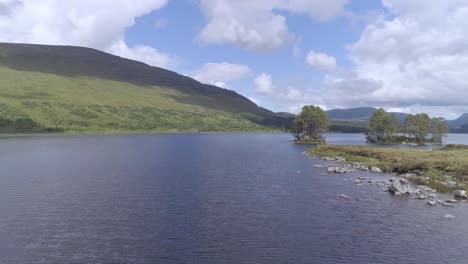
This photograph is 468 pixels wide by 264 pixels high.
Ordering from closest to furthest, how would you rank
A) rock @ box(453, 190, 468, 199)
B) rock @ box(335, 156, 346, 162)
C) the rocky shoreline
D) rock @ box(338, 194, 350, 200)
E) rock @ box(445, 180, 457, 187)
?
the rocky shoreline
rock @ box(338, 194, 350, 200)
rock @ box(453, 190, 468, 199)
rock @ box(445, 180, 457, 187)
rock @ box(335, 156, 346, 162)

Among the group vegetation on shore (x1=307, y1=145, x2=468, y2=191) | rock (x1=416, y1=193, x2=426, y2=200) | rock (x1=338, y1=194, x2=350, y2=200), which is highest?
vegetation on shore (x1=307, y1=145, x2=468, y2=191)

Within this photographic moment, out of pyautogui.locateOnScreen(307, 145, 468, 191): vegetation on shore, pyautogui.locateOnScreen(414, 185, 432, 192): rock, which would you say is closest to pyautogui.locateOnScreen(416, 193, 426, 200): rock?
pyautogui.locateOnScreen(414, 185, 432, 192): rock

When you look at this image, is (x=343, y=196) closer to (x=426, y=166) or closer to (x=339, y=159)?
(x=426, y=166)

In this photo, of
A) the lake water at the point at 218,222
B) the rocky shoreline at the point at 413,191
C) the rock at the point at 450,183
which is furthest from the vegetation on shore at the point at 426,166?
the lake water at the point at 218,222

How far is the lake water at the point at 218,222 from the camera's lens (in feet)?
116

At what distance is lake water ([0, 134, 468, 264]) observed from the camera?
1388 inches

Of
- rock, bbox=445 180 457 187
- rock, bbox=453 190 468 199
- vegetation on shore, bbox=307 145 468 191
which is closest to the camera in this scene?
rock, bbox=453 190 468 199

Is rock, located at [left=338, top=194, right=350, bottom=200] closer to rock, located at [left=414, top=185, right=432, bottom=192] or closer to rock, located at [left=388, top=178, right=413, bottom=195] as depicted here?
rock, located at [left=388, top=178, right=413, bottom=195]

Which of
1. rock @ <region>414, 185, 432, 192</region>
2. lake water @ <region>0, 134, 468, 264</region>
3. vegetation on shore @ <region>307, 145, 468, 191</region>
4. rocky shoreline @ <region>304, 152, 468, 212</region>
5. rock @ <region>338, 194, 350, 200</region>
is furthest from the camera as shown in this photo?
vegetation on shore @ <region>307, 145, 468, 191</region>

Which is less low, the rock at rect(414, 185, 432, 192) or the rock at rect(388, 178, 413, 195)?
the rock at rect(388, 178, 413, 195)

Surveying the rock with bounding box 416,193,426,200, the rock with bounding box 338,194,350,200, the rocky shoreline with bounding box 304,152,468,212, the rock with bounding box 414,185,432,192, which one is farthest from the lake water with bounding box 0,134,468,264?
the rock with bounding box 414,185,432,192

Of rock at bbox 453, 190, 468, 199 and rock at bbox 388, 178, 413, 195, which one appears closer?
rock at bbox 453, 190, 468, 199

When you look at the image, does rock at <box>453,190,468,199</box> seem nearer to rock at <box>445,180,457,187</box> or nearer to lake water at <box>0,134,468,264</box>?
lake water at <box>0,134,468,264</box>

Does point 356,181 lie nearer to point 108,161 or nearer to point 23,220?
point 23,220
